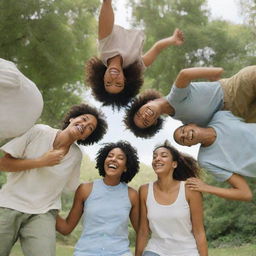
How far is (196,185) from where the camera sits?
3.81 metres

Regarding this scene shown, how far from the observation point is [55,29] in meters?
8.71

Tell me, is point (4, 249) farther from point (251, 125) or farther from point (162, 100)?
point (251, 125)

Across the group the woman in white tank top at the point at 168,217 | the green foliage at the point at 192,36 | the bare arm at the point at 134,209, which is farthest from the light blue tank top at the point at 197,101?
the green foliage at the point at 192,36

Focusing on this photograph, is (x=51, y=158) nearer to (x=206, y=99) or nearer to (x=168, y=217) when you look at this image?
(x=168, y=217)

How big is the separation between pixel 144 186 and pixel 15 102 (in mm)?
1488

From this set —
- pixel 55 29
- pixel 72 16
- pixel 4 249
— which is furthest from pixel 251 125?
pixel 72 16

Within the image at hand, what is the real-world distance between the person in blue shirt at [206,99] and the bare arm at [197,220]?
2.04 feet

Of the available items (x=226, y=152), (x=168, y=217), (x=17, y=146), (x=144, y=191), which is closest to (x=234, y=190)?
(x=226, y=152)

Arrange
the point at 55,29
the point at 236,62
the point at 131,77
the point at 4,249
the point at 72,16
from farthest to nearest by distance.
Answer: the point at 236,62
the point at 72,16
the point at 55,29
the point at 131,77
the point at 4,249

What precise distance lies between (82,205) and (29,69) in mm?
5674

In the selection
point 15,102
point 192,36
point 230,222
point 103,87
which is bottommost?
point 230,222

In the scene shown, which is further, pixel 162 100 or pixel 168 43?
pixel 168 43

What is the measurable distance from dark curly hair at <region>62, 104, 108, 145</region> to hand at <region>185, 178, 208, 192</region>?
1.08 meters

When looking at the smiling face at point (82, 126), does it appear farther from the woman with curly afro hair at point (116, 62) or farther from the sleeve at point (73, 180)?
the woman with curly afro hair at point (116, 62)
